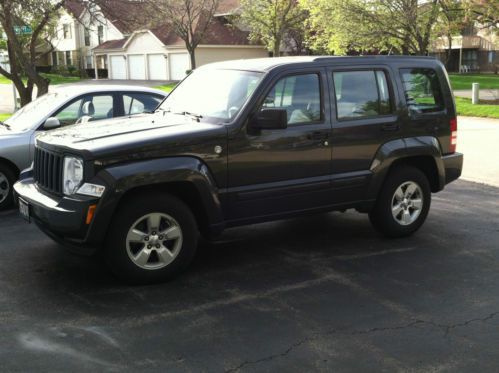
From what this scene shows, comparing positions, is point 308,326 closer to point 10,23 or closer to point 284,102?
point 284,102

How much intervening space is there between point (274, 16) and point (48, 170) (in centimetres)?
3641

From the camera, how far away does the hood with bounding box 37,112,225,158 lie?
4707 millimetres

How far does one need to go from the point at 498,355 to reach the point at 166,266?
263 centimetres

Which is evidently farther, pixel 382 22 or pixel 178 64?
pixel 178 64

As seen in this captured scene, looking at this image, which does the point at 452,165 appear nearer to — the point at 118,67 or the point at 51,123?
the point at 51,123

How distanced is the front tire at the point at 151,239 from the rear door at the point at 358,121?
5.42 ft

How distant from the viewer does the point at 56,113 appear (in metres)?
7.85

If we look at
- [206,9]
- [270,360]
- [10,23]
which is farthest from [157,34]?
[270,360]

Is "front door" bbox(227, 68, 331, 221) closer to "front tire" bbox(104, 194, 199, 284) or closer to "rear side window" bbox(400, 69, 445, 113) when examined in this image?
"front tire" bbox(104, 194, 199, 284)

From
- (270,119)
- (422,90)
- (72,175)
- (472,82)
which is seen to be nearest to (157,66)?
(472,82)

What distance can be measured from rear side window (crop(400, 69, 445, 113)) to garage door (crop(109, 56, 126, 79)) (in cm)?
5104

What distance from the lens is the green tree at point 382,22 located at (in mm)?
25500

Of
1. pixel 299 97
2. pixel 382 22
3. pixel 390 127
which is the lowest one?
pixel 390 127

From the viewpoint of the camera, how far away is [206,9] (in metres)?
40.8
